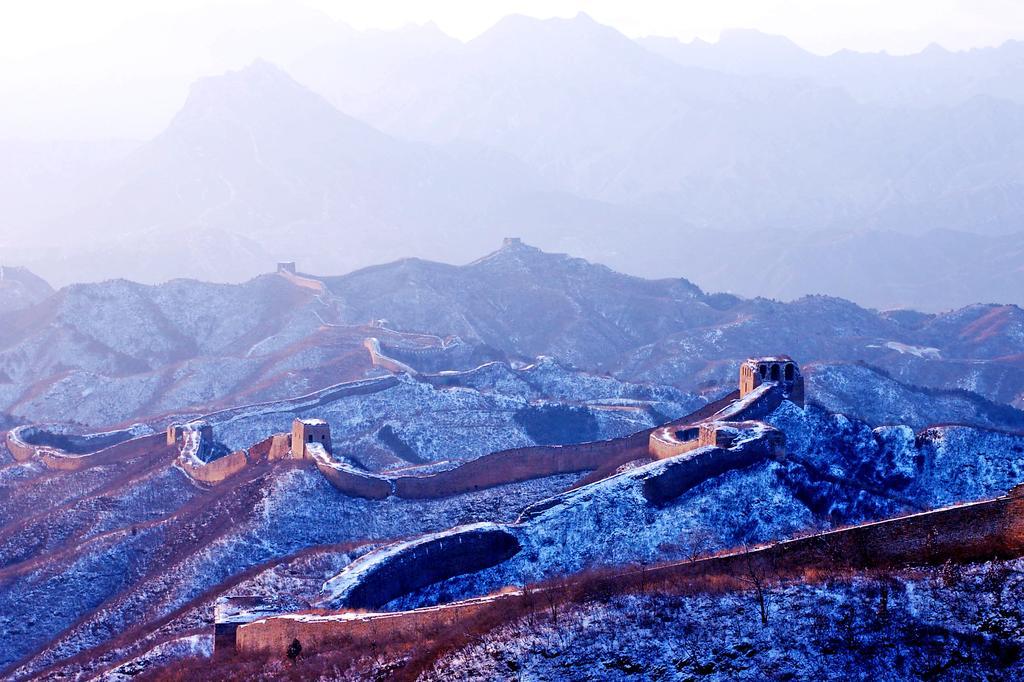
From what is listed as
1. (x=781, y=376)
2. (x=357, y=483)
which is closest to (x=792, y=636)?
(x=781, y=376)

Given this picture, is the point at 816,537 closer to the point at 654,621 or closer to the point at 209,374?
the point at 654,621

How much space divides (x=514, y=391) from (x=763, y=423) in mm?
47141

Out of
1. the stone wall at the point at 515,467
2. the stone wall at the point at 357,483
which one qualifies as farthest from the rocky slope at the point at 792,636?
the stone wall at the point at 357,483

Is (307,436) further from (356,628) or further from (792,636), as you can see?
(792,636)

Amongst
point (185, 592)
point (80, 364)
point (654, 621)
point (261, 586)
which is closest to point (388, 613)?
point (654, 621)

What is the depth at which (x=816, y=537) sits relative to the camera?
37.1 meters

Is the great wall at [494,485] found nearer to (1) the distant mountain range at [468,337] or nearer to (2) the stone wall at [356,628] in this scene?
(2) the stone wall at [356,628]

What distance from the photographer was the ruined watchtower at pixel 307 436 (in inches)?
2694

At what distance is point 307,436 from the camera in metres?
68.6

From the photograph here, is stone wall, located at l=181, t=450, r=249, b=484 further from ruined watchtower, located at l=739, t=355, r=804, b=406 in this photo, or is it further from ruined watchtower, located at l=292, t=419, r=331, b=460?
ruined watchtower, located at l=739, t=355, r=804, b=406

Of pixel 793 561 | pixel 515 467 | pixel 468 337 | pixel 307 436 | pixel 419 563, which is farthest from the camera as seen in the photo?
pixel 468 337

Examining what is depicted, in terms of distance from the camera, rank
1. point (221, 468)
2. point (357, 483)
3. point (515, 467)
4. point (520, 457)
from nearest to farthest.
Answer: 1. point (357, 483)
2. point (515, 467)
3. point (520, 457)
4. point (221, 468)

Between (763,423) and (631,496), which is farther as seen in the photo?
(763,423)

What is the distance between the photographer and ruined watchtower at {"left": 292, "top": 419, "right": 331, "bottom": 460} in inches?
2694
